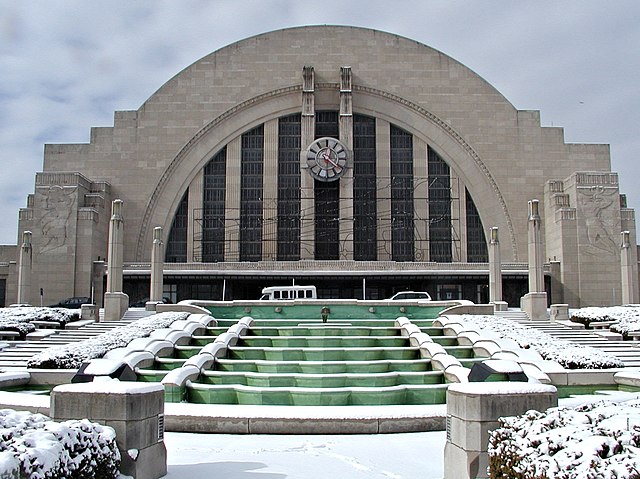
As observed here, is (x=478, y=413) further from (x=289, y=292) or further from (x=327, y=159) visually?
(x=327, y=159)

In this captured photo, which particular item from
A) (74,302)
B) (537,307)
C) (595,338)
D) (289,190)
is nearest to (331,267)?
(289,190)

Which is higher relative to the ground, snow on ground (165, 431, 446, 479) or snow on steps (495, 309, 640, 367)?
snow on steps (495, 309, 640, 367)

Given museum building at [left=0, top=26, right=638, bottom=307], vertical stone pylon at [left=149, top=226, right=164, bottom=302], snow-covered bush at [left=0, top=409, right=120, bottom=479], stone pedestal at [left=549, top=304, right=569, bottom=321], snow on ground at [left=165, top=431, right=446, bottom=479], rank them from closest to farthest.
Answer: snow-covered bush at [left=0, top=409, right=120, bottom=479] → snow on ground at [left=165, top=431, right=446, bottom=479] → stone pedestal at [left=549, top=304, right=569, bottom=321] → vertical stone pylon at [left=149, top=226, right=164, bottom=302] → museum building at [left=0, top=26, right=638, bottom=307]

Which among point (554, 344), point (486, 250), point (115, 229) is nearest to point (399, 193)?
point (486, 250)

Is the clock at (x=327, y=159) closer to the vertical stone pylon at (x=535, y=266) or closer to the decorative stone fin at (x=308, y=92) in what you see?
the decorative stone fin at (x=308, y=92)

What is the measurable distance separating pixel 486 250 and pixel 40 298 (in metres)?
30.6

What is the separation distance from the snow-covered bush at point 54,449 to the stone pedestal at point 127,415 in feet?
1.05

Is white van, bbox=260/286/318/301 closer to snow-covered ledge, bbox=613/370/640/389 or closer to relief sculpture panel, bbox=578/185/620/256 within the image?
snow-covered ledge, bbox=613/370/640/389

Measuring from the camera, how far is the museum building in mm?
47531

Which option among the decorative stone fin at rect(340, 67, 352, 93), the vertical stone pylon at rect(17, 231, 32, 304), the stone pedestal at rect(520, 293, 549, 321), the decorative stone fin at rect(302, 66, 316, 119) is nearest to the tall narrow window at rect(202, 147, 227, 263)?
the decorative stone fin at rect(302, 66, 316, 119)

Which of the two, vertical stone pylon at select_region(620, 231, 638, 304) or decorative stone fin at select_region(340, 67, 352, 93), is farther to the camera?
decorative stone fin at select_region(340, 67, 352, 93)

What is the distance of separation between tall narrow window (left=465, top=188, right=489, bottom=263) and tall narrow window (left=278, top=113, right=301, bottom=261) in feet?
40.8

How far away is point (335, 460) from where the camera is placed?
894 centimetres

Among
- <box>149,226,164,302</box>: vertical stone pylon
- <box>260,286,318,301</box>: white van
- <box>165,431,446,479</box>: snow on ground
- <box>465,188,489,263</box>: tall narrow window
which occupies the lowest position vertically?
<box>165,431,446,479</box>: snow on ground
